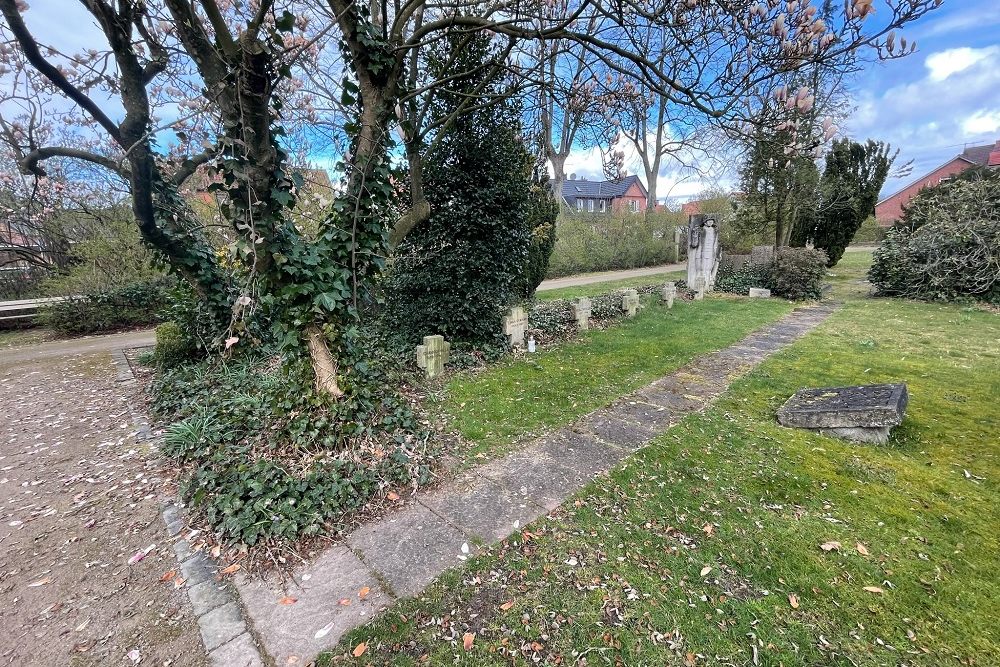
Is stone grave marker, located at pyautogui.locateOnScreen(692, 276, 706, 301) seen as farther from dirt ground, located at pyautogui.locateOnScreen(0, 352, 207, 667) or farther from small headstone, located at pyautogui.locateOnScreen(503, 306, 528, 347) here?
dirt ground, located at pyautogui.locateOnScreen(0, 352, 207, 667)

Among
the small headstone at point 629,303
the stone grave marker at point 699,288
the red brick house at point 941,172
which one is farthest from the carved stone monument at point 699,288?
the red brick house at point 941,172

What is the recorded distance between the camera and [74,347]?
815 cm

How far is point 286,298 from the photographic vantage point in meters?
3.37

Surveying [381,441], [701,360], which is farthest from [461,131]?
[701,360]

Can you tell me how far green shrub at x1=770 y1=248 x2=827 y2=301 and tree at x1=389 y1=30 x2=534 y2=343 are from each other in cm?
878

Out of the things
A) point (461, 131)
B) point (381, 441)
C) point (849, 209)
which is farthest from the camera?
point (849, 209)

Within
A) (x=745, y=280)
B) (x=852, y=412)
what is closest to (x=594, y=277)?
(x=745, y=280)

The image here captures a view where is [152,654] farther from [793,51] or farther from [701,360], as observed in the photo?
[701,360]

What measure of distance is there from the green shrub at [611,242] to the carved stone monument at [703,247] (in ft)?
19.6

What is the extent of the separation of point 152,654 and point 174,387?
402 cm

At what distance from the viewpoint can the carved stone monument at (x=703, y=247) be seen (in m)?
12.2

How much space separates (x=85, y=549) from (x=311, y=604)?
69.3 inches

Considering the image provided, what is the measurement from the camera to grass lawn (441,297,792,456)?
13.5ft

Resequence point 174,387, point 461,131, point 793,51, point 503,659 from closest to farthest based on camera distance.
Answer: point 503,659 → point 793,51 → point 174,387 → point 461,131
